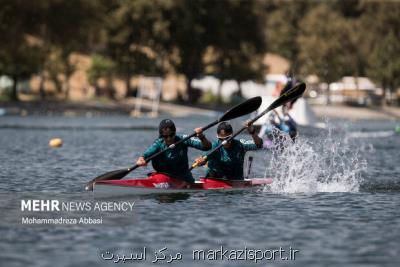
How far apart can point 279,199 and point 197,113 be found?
80204 mm

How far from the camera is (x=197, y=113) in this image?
107062mm

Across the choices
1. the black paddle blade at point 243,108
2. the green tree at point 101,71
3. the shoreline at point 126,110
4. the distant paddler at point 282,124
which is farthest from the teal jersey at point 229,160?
the green tree at point 101,71

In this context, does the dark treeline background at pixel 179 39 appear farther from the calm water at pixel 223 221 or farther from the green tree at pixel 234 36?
the calm water at pixel 223 221

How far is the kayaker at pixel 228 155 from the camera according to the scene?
89.5ft

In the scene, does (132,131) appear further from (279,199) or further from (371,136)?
(279,199)

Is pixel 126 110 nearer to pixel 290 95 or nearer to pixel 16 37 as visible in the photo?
pixel 16 37

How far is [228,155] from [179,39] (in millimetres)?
86833

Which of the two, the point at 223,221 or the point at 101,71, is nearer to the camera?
the point at 223,221

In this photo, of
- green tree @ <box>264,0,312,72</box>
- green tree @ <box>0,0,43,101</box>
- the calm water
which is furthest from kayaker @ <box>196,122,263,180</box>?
green tree @ <box>264,0,312,72</box>

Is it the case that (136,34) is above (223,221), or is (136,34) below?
above

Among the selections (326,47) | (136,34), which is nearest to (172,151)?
(136,34)

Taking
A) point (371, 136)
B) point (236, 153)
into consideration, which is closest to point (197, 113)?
point (371, 136)

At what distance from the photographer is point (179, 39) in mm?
113625

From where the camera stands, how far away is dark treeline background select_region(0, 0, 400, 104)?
322ft
